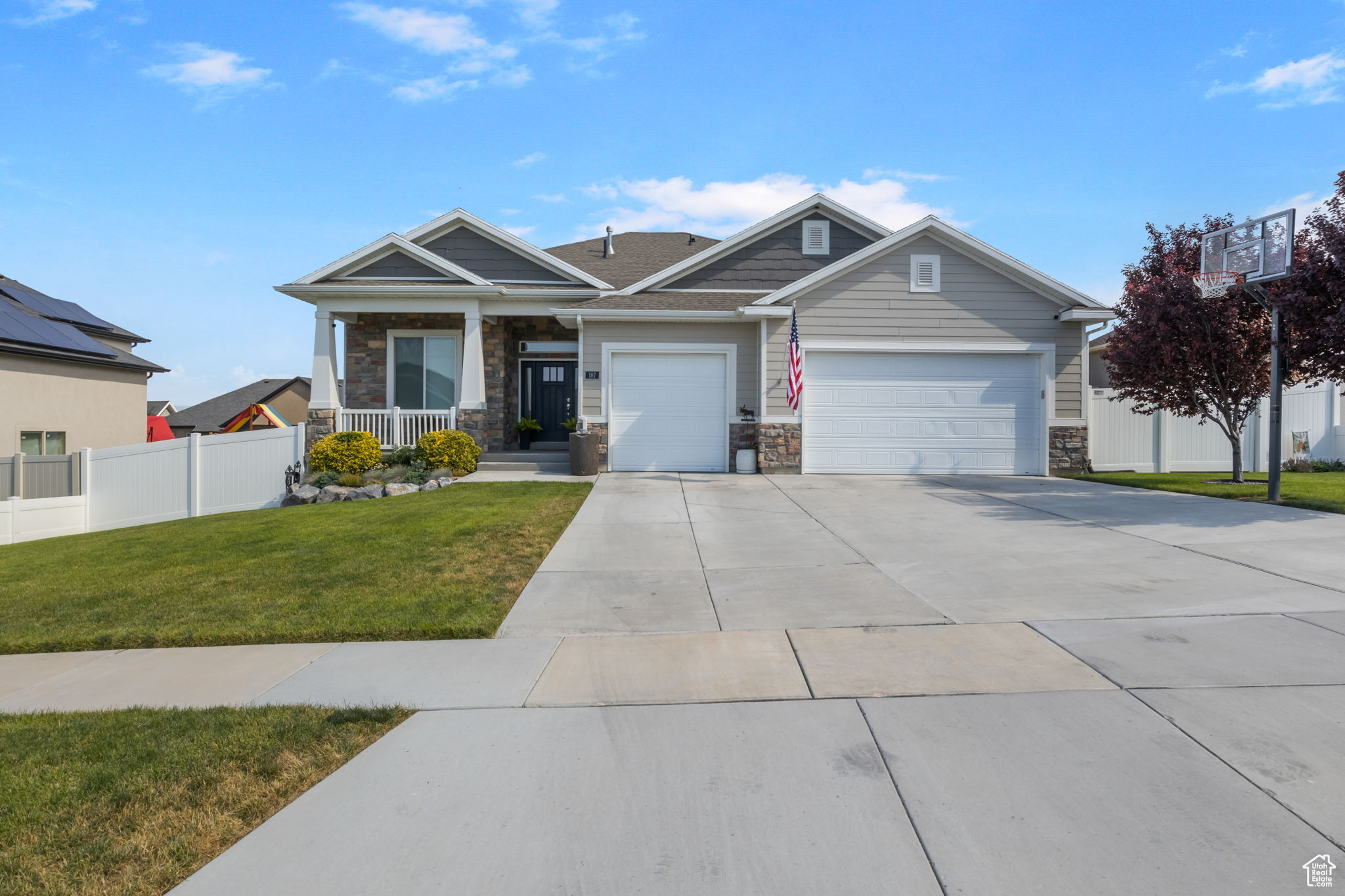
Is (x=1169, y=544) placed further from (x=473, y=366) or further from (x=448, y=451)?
(x=473, y=366)

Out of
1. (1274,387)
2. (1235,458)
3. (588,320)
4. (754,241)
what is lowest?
(1235,458)

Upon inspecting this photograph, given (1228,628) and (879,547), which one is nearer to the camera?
(1228,628)

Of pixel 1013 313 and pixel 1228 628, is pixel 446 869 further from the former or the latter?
pixel 1013 313

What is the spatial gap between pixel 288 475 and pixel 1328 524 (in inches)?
Result: 630

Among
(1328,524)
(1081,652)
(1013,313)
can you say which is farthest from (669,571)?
(1013,313)

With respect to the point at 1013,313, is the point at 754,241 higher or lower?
higher

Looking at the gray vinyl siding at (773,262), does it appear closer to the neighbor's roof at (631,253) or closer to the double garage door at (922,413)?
the neighbor's roof at (631,253)

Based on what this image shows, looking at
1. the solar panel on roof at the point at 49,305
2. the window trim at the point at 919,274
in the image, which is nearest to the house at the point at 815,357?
the window trim at the point at 919,274

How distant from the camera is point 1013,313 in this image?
14594 millimetres

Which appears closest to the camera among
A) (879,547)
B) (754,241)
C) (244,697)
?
(244,697)

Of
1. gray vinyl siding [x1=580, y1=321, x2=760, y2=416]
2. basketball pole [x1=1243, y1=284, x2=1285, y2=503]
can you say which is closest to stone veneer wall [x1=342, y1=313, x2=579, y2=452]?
gray vinyl siding [x1=580, y1=321, x2=760, y2=416]

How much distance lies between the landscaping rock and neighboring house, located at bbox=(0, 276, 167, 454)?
30.8 ft

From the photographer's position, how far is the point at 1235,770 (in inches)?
122

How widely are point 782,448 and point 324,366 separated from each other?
9.58m
